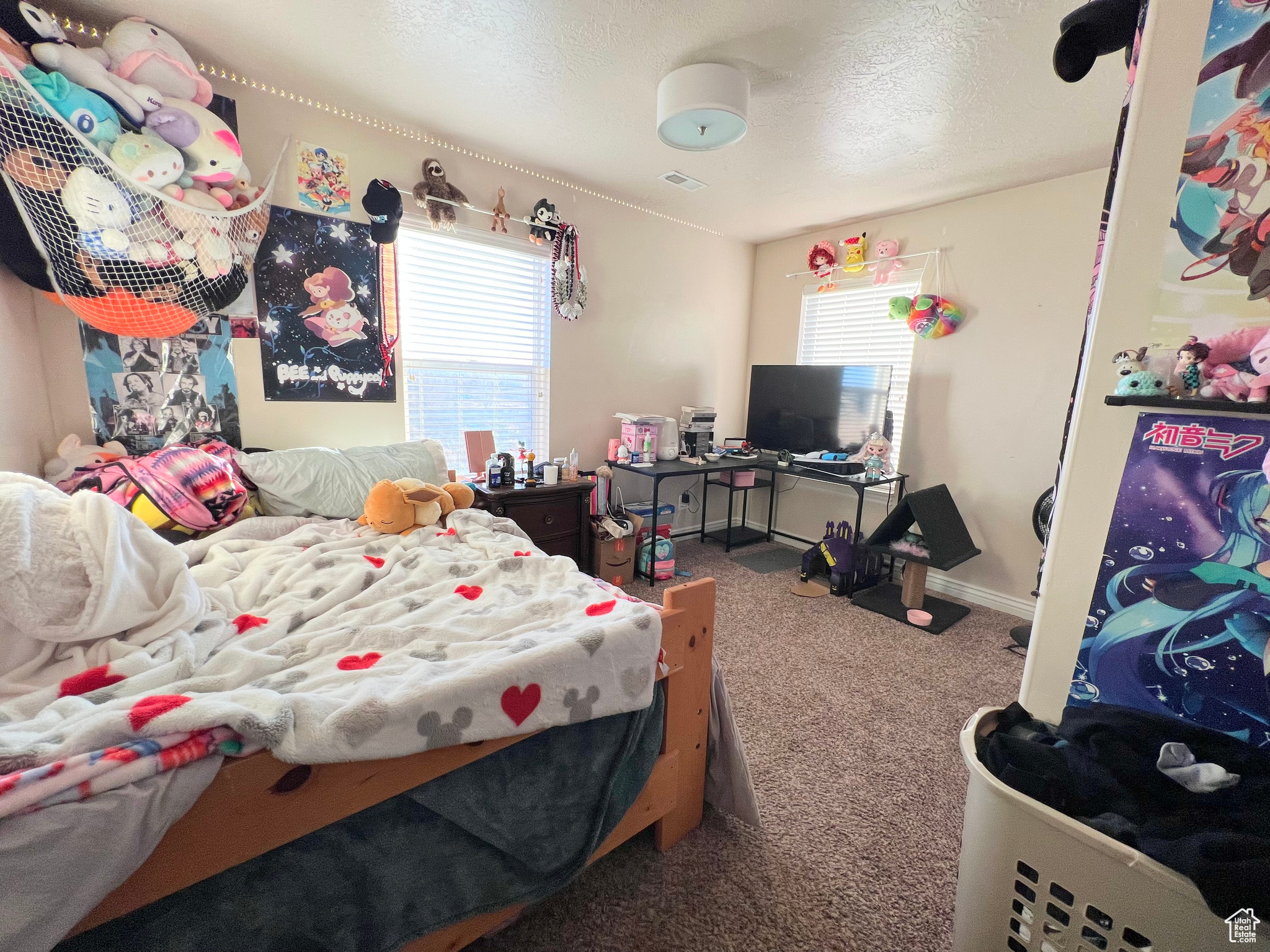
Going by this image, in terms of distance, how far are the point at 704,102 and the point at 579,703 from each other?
81.1 inches

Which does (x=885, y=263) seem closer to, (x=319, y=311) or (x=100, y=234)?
(x=319, y=311)

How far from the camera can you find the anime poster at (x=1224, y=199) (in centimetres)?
81

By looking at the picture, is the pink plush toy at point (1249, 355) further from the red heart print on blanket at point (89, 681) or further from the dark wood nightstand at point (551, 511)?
the dark wood nightstand at point (551, 511)

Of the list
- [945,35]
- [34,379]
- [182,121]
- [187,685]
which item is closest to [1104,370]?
[945,35]

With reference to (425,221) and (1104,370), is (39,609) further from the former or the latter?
(425,221)

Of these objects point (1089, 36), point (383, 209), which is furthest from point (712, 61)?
point (383, 209)

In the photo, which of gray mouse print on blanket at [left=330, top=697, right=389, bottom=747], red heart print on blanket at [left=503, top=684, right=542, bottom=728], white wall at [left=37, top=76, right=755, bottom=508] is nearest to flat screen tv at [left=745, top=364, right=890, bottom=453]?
white wall at [left=37, top=76, right=755, bottom=508]

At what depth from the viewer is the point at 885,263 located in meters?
3.41

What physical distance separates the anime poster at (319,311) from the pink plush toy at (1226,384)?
9.48 feet

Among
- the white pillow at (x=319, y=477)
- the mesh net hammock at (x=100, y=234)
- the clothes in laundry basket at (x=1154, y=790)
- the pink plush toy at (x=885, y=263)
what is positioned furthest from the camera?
the pink plush toy at (x=885, y=263)

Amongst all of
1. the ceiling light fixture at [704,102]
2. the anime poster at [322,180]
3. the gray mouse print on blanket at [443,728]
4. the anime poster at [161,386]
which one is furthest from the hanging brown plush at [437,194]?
the gray mouse print on blanket at [443,728]

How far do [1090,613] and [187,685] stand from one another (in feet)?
5.72

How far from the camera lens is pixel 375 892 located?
913mm

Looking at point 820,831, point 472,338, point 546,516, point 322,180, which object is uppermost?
point 322,180
